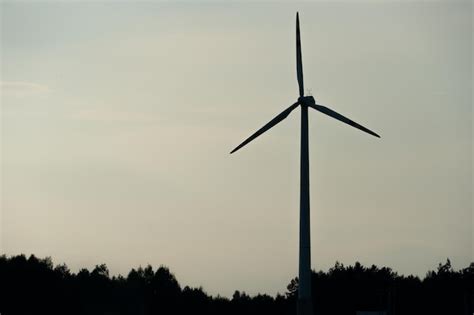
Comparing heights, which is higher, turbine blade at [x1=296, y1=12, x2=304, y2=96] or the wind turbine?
turbine blade at [x1=296, y1=12, x2=304, y2=96]

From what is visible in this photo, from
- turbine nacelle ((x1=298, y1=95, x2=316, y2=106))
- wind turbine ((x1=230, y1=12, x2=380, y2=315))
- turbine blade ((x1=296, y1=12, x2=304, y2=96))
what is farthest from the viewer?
turbine blade ((x1=296, y1=12, x2=304, y2=96))

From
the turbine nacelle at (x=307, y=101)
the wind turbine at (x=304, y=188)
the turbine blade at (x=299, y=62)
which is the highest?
the turbine blade at (x=299, y=62)

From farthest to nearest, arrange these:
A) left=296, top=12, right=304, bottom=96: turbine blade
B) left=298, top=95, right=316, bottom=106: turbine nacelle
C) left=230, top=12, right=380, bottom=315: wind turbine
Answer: left=296, top=12, right=304, bottom=96: turbine blade < left=298, top=95, right=316, bottom=106: turbine nacelle < left=230, top=12, right=380, bottom=315: wind turbine

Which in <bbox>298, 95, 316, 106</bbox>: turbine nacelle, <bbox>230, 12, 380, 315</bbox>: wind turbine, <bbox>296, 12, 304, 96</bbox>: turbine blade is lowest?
<bbox>230, 12, 380, 315</bbox>: wind turbine

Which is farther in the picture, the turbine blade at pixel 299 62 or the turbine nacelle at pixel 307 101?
the turbine blade at pixel 299 62

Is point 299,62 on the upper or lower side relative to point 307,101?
upper

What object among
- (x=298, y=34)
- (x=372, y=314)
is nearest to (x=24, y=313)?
(x=372, y=314)

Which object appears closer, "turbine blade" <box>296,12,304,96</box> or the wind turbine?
the wind turbine

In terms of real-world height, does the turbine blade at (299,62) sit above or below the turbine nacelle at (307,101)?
above

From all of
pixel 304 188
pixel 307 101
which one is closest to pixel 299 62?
pixel 307 101

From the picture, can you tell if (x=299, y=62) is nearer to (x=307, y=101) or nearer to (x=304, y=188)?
(x=307, y=101)

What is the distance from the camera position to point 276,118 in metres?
116

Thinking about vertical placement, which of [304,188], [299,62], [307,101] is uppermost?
[299,62]

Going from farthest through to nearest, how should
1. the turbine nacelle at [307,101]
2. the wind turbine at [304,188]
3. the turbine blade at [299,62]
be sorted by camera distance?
the turbine blade at [299,62]
the turbine nacelle at [307,101]
the wind turbine at [304,188]
